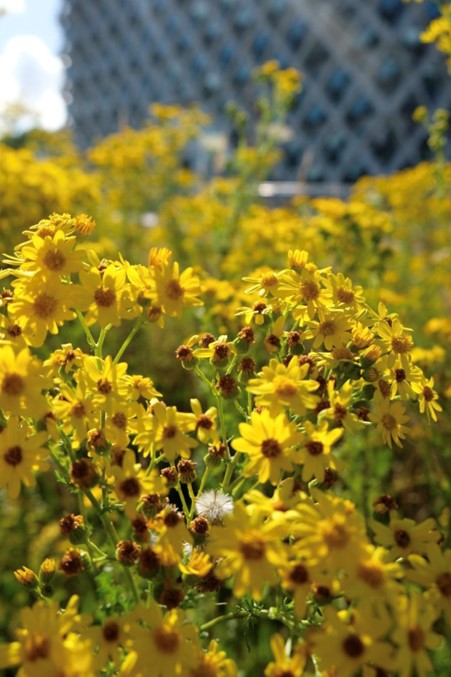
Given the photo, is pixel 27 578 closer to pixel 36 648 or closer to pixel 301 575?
pixel 36 648

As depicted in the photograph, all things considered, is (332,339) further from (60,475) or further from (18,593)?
(18,593)

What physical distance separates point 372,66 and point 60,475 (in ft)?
116

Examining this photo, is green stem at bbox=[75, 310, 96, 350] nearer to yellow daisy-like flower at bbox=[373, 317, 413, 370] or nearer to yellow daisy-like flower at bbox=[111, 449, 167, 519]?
yellow daisy-like flower at bbox=[111, 449, 167, 519]

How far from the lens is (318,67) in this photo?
34.6 m

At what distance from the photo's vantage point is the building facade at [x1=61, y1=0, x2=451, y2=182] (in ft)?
103

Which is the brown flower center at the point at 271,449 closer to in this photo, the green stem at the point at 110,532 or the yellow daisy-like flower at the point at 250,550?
the yellow daisy-like flower at the point at 250,550

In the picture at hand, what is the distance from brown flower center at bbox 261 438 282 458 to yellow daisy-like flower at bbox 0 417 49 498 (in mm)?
345

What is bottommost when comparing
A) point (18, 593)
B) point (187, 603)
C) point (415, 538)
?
point (18, 593)

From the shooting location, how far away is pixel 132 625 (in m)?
0.85

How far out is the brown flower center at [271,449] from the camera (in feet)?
3.22

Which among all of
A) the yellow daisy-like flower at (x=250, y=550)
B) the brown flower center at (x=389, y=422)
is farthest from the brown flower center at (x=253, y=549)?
the brown flower center at (x=389, y=422)

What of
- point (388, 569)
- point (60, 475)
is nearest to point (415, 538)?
point (388, 569)

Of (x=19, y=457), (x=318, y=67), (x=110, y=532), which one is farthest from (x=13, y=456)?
(x=318, y=67)

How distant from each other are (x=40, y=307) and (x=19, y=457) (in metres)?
0.29
